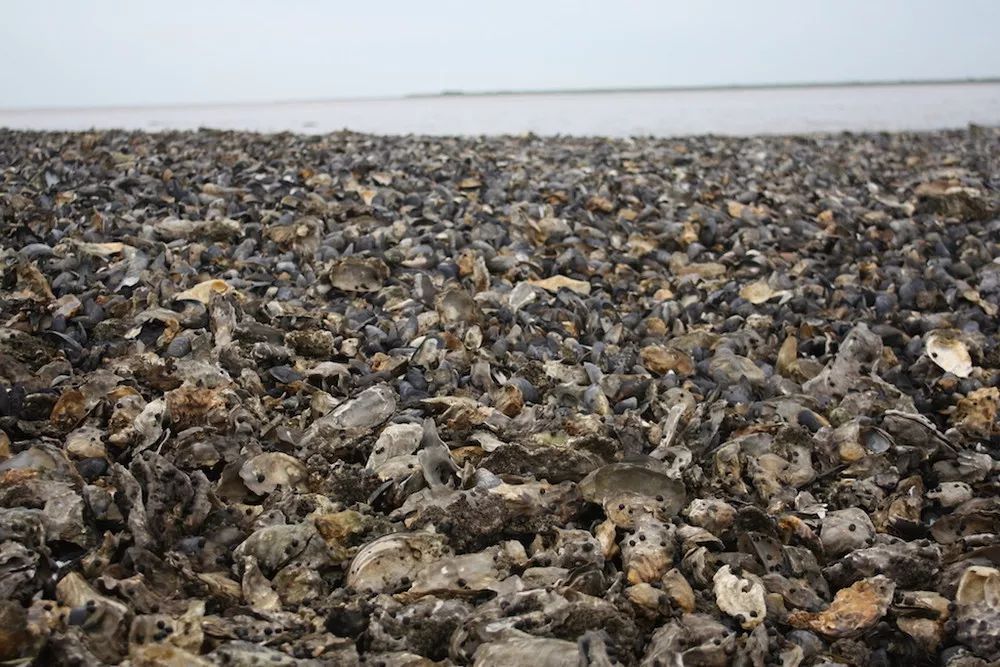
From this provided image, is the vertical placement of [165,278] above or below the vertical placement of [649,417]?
above

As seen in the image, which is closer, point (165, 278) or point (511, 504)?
point (511, 504)

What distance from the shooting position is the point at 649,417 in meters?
4.50

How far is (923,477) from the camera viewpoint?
4.03 meters

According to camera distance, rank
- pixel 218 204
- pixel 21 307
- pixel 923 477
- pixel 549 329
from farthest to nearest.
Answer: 1. pixel 218 204
2. pixel 549 329
3. pixel 21 307
4. pixel 923 477

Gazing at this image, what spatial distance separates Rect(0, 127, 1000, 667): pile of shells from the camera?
2758 millimetres

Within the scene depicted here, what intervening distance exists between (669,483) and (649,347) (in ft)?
5.79

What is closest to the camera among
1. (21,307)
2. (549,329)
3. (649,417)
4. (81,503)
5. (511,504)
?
(81,503)

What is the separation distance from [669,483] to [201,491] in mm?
2081

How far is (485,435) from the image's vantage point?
399 centimetres

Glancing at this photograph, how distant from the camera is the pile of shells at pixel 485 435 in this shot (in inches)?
109

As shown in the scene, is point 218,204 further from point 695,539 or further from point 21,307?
point 695,539

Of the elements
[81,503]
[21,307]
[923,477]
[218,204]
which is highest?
[218,204]

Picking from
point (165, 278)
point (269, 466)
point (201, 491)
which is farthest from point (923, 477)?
point (165, 278)

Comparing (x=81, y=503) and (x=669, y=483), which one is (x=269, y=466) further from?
(x=669, y=483)
